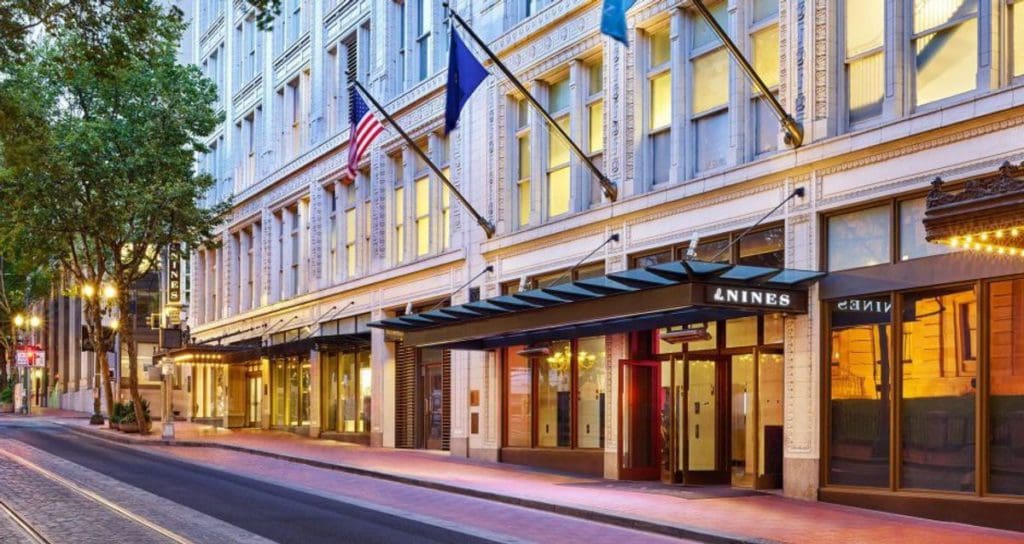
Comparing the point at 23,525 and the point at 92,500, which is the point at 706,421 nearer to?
the point at 92,500

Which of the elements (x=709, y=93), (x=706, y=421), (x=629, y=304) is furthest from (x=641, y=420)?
(x=709, y=93)

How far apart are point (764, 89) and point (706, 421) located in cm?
655

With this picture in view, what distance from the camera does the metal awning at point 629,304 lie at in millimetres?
19688

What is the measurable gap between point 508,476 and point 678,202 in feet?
21.3

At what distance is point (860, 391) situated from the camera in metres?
19.4

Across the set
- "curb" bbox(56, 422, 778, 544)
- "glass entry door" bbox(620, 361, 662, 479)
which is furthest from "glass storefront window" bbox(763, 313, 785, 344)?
"curb" bbox(56, 422, 778, 544)

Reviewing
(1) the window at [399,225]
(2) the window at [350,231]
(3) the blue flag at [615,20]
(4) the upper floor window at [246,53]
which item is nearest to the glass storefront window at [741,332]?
(3) the blue flag at [615,20]

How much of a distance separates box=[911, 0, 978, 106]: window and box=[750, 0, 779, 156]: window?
10.7 ft

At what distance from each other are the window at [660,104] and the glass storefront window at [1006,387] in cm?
886

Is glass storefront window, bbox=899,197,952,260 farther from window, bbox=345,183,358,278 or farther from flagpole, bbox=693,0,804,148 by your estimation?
window, bbox=345,183,358,278

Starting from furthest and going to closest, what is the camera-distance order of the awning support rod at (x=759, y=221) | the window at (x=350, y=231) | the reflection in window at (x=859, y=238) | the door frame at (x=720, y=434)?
the window at (x=350, y=231)
the door frame at (x=720, y=434)
the awning support rod at (x=759, y=221)
the reflection in window at (x=859, y=238)

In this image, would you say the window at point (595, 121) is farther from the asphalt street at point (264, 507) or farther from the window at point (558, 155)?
the asphalt street at point (264, 507)

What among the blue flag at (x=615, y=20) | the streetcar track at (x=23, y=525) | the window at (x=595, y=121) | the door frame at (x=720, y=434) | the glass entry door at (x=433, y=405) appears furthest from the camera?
the glass entry door at (x=433, y=405)

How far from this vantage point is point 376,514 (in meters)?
18.7
